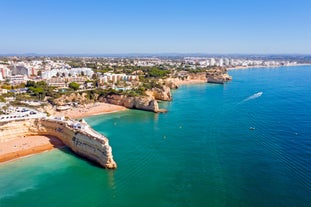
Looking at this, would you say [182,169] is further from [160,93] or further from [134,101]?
[160,93]

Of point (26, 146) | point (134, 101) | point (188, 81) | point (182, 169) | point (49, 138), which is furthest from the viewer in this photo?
point (188, 81)

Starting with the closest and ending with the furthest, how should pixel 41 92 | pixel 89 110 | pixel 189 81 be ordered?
pixel 89 110 → pixel 41 92 → pixel 189 81

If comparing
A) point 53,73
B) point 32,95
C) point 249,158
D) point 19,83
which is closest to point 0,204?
point 249,158

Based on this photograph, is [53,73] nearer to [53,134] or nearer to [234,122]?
[53,134]

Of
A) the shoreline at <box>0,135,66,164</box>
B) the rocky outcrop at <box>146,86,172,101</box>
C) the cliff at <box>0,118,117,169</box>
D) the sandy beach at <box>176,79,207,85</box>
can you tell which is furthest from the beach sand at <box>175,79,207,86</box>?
the shoreline at <box>0,135,66,164</box>

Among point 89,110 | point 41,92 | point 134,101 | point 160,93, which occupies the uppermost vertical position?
point 41,92

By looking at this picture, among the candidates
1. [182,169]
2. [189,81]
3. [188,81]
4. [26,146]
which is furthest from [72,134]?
[189,81]
